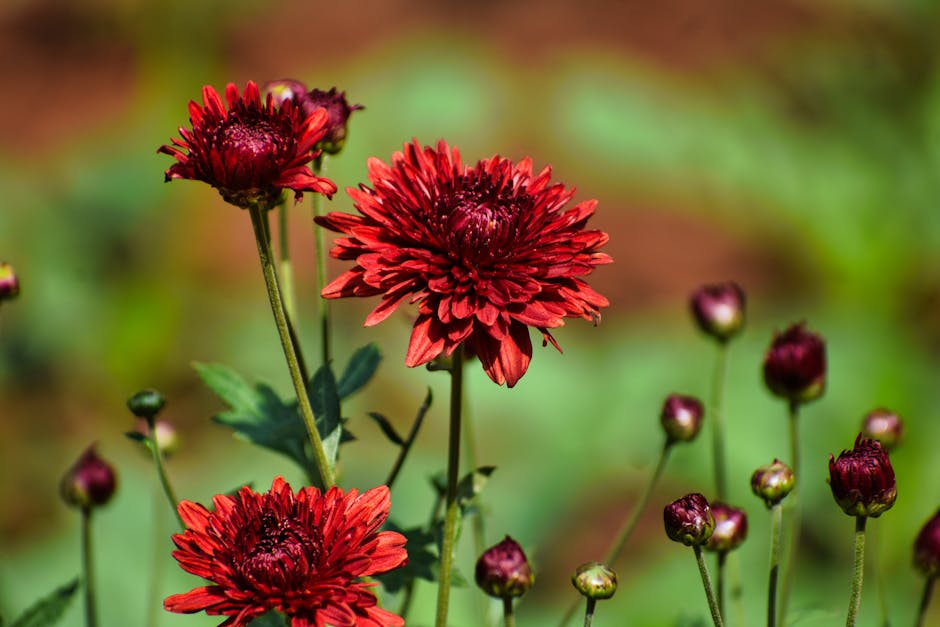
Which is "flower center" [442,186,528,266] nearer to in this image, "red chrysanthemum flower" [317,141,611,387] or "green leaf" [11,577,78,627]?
"red chrysanthemum flower" [317,141,611,387]

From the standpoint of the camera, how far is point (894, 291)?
3244 mm

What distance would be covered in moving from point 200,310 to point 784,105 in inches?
81.9

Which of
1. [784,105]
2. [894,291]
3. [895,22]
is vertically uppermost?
[895,22]

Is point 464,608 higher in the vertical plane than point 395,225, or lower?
lower

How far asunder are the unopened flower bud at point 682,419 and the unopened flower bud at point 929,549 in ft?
0.92

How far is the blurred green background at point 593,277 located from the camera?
255 centimetres

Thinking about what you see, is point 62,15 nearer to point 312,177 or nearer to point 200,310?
point 200,310

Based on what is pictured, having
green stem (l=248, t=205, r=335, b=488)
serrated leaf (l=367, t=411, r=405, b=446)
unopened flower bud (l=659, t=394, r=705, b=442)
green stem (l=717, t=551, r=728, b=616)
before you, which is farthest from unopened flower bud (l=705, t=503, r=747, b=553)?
green stem (l=248, t=205, r=335, b=488)

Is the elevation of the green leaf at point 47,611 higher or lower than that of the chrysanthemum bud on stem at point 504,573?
lower

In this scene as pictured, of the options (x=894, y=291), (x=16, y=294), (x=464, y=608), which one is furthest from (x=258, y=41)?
(x=16, y=294)

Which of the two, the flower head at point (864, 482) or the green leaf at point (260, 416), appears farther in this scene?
the green leaf at point (260, 416)

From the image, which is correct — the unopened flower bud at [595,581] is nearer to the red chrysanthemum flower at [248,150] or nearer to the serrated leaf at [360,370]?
the serrated leaf at [360,370]

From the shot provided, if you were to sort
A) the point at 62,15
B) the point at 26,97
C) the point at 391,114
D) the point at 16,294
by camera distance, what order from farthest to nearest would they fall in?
the point at 62,15 → the point at 26,97 → the point at 391,114 → the point at 16,294

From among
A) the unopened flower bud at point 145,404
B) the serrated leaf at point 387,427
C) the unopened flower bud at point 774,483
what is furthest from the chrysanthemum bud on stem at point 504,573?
the unopened flower bud at point 145,404
